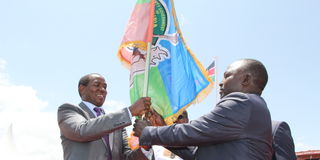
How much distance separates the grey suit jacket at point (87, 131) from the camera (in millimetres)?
3678

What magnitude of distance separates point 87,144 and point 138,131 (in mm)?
568

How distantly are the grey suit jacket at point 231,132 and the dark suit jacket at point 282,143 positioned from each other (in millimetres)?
369

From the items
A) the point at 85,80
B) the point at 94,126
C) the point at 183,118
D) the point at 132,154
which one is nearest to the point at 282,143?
the point at 132,154

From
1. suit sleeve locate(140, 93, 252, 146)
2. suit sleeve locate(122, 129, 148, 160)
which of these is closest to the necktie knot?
suit sleeve locate(122, 129, 148, 160)

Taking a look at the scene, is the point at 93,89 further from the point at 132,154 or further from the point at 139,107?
the point at 132,154

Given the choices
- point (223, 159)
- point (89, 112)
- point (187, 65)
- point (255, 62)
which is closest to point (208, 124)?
point (223, 159)

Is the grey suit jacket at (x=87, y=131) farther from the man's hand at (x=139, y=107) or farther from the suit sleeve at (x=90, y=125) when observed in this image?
the man's hand at (x=139, y=107)

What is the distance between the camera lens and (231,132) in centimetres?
290

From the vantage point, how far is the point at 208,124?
118 inches

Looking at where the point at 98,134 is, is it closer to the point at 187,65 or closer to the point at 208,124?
the point at 208,124

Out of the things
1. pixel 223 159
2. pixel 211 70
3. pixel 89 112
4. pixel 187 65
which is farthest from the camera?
pixel 211 70

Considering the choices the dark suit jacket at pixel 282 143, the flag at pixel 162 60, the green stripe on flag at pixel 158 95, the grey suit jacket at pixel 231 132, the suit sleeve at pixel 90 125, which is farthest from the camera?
the green stripe on flag at pixel 158 95

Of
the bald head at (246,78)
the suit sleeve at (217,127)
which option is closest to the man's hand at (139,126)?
the suit sleeve at (217,127)

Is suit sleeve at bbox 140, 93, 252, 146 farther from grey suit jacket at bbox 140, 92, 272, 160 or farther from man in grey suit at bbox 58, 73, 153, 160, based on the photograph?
man in grey suit at bbox 58, 73, 153, 160
